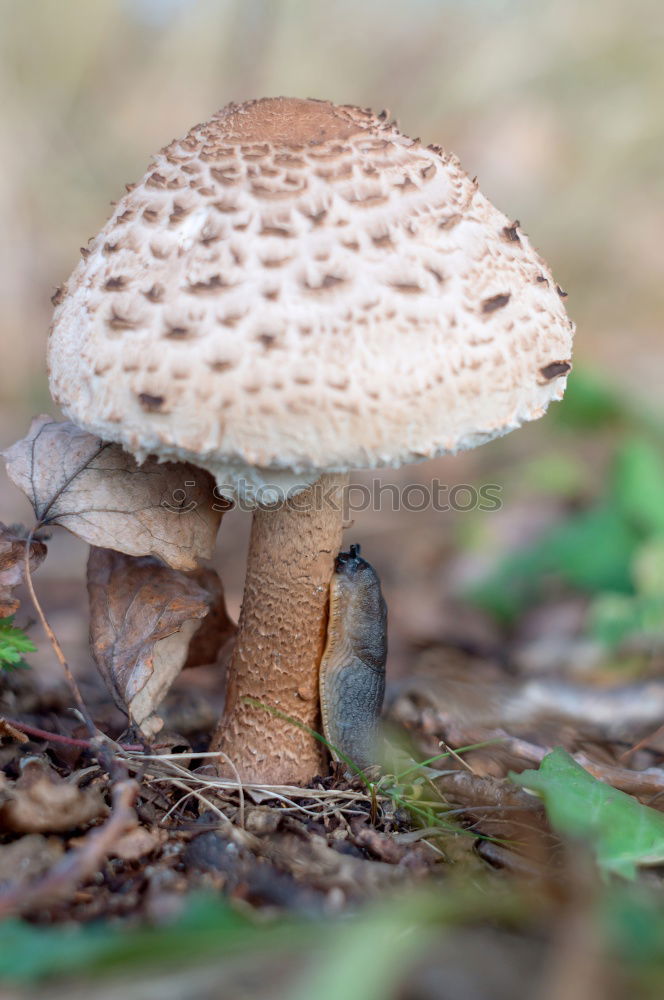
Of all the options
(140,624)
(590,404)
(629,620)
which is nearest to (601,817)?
(140,624)

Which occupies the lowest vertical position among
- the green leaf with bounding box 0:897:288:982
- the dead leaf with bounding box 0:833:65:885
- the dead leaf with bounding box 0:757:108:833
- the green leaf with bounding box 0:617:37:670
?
the dead leaf with bounding box 0:833:65:885

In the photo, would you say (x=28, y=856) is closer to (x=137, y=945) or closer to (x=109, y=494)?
(x=137, y=945)

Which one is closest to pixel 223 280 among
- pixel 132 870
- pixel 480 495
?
pixel 132 870

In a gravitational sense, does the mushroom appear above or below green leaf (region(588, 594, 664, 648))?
above

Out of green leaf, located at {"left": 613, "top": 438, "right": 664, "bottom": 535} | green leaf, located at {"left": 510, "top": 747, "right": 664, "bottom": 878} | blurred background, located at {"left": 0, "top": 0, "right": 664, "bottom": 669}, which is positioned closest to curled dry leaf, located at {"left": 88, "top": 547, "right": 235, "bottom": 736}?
green leaf, located at {"left": 510, "top": 747, "right": 664, "bottom": 878}

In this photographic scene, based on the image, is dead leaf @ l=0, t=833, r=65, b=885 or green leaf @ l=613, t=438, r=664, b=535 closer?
dead leaf @ l=0, t=833, r=65, b=885

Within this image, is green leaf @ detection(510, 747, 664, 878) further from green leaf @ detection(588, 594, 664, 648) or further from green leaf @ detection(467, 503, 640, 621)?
green leaf @ detection(467, 503, 640, 621)

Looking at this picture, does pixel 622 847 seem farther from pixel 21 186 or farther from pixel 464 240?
pixel 21 186
